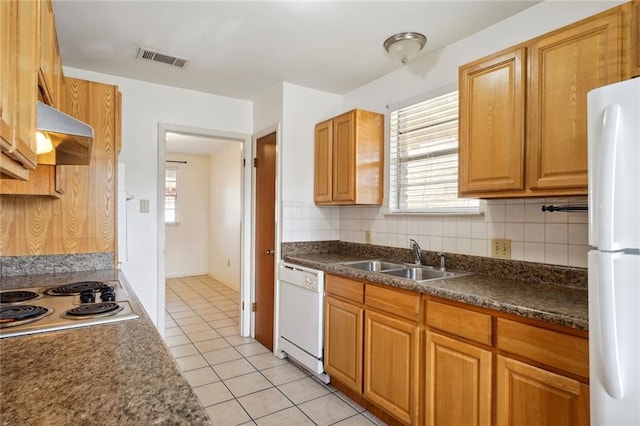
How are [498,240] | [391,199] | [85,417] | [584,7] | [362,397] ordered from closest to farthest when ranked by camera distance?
1. [85,417]
2. [584,7]
3. [498,240]
4. [362,397]
5. [391,199]

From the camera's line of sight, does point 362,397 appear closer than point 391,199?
Yes

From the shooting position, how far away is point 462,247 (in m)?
2.40

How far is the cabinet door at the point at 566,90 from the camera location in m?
1.49

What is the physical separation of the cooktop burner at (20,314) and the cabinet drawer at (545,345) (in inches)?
72.8

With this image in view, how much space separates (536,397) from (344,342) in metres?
1.26

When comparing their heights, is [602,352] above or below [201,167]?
below

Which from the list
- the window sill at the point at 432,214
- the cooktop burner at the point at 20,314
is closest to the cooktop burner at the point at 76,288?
the cooktop burner at the point at 20,314

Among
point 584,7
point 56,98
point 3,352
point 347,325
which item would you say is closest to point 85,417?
point 3,352

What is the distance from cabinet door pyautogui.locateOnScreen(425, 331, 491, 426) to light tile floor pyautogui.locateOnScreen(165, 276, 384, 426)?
0.57 metres

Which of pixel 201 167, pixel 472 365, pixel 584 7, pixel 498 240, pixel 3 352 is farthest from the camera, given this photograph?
pixel 201 167

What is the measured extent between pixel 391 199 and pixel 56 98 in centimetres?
231

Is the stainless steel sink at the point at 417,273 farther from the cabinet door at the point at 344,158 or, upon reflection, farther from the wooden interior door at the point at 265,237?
the wooden interior door at the point at 265,237

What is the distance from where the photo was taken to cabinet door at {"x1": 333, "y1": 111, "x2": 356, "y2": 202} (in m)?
2.90

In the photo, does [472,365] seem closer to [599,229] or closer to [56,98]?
[599,229]
